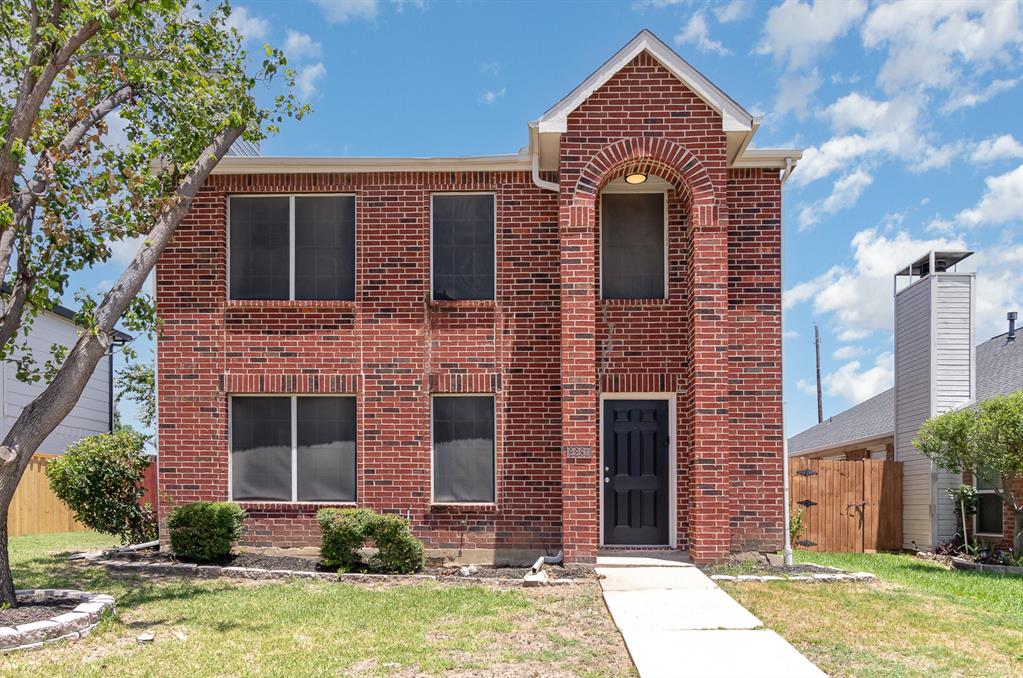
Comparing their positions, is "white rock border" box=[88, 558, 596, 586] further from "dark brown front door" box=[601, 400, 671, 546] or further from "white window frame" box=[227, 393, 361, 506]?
"dark brown front door" box=[601, 400, 671, 546]

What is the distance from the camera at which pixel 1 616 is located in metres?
6.88

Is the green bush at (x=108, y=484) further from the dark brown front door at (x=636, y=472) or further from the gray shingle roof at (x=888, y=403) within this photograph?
the gray shingle roof at (x=888, y=403)

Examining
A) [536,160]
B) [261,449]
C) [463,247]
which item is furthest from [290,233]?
[536,160]

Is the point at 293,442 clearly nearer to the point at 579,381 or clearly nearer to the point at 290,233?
the point at 290,233

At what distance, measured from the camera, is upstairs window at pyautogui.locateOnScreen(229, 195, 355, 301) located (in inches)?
442

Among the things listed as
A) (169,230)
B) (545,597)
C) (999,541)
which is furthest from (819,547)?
(169,230)

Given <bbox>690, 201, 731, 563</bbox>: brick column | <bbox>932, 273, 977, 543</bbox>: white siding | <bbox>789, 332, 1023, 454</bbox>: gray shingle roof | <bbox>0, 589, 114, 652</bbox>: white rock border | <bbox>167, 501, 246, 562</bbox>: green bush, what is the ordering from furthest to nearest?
1. <bbox>789, 332, 1023, 454</bbox>: gray shingle roof
2. <bbox>932, 273, 977, 543</bbox>: white siding
3. <bbox>167, 501, 246, 562</bbox>: green bush
4. <bbox>690, 201, 731, 563</bbox>: brick column
5. <bbox>0, 589, 114, 652</bbox>: white rock border

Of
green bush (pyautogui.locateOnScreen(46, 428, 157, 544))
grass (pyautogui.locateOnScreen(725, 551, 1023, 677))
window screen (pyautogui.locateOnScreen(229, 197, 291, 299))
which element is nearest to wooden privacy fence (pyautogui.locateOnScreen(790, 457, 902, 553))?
grass (pyautogui.locateOnScreen(725, 551, 1023, 677))

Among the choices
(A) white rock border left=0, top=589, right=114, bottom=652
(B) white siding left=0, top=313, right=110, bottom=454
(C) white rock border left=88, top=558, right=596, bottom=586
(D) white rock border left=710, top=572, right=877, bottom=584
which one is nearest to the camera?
(A) white rock border left=0, top=589, right=114, bottom=652

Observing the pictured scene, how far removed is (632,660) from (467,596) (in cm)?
287

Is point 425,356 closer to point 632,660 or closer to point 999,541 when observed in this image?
point 632,660

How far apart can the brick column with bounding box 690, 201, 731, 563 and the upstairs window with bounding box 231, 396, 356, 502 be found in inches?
185

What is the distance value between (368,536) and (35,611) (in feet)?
12.6

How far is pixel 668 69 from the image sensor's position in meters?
10.3
